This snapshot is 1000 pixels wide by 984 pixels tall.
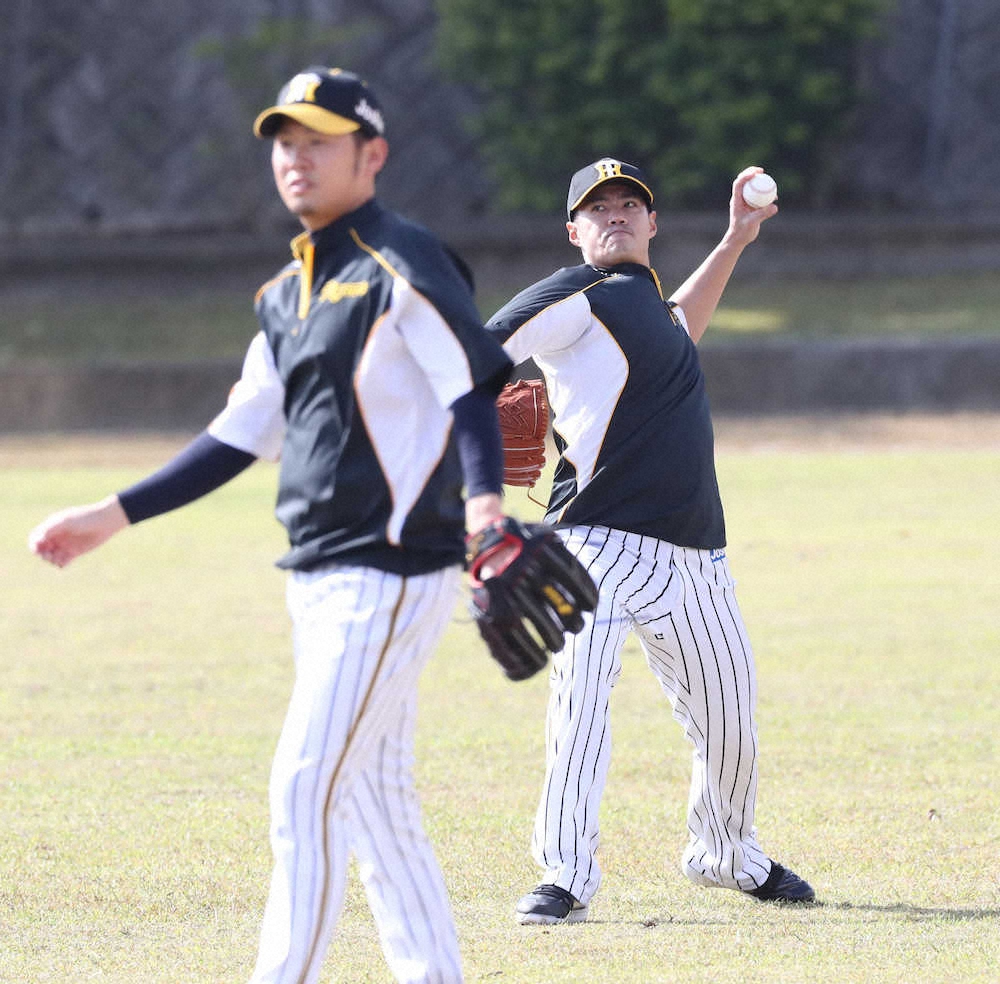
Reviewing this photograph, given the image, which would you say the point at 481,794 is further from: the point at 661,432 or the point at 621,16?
the point at 621,16

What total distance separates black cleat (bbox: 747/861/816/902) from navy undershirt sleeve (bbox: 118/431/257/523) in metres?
2.21

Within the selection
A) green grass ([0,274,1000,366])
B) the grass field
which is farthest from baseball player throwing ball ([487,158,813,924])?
green grass ([0,274,1000,366])

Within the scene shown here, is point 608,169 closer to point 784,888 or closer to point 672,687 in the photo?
point 672,687

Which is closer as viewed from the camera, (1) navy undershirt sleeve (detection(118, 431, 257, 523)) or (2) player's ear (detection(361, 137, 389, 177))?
(2) player's ear (detection(361, 137, 389, 177))

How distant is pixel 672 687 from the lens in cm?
531

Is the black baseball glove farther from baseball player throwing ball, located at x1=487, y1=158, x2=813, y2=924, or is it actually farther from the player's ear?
baseball player throwing ball, located at x1=487, y1=158, x2=813, y2=924

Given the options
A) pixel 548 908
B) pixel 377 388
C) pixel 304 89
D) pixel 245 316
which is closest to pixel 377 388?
pixel 377 388

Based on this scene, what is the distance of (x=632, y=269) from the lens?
5.33 meters

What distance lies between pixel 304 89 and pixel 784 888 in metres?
2.82

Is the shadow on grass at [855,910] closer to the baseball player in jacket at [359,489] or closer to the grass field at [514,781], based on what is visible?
the grass field at [514,781]

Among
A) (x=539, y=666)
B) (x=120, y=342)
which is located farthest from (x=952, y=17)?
(x=539, y=666)

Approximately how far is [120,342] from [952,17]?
63.1 ft

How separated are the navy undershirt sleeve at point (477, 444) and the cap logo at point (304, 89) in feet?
2.29

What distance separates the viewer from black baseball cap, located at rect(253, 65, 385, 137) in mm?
3613
